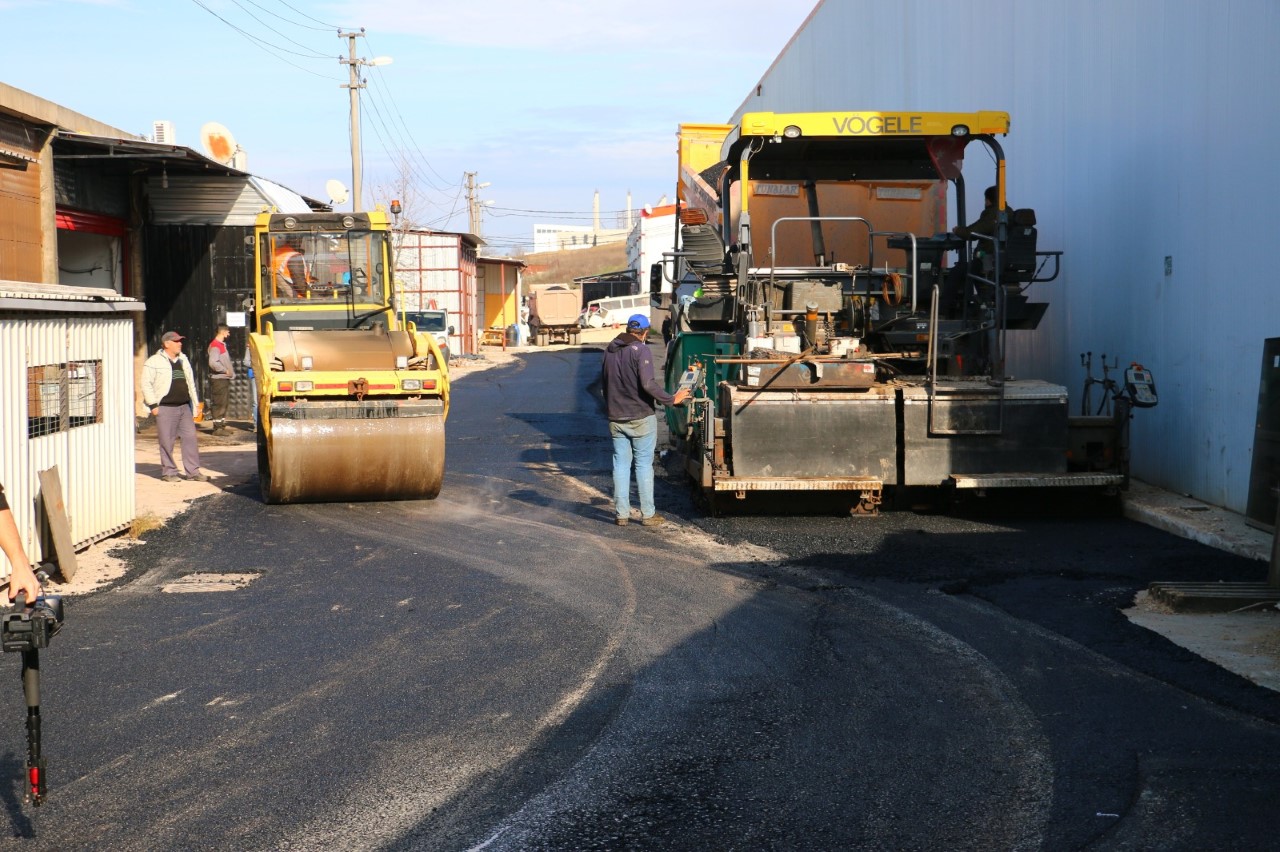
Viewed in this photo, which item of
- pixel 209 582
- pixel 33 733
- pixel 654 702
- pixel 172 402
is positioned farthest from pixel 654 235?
pixel 33 733

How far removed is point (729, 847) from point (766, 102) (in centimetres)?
3114

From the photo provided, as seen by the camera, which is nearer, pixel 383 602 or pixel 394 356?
pixel 383 602

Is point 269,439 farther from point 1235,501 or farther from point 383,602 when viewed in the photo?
point 1235,501

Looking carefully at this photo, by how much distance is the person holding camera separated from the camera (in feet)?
14.0

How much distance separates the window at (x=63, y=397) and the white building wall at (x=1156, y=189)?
9.14 m

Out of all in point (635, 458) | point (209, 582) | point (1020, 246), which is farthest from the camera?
point (1020, 246)

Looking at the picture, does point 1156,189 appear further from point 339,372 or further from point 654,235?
point 654,235

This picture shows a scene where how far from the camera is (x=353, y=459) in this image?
12250 mm

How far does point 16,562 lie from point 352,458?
315 inches

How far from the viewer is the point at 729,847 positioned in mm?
4480

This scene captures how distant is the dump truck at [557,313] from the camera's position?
5144 centimetres

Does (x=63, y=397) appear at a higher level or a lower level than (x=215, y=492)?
higher

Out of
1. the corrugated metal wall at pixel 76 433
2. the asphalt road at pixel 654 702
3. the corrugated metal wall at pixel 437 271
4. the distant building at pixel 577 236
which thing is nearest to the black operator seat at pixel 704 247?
the asphalt road at pixel 654 702

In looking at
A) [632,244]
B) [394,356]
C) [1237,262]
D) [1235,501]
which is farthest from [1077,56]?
[632,244]
